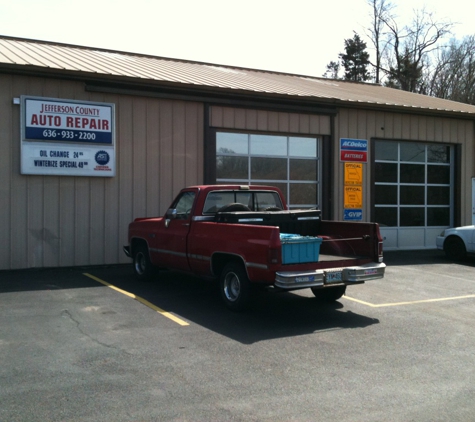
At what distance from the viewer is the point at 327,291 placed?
9234 millimetres

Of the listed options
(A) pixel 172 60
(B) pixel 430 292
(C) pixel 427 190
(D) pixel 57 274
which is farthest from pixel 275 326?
(A) pixel 172 60

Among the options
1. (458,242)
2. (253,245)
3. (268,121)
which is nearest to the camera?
(253,245)

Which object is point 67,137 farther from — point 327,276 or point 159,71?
point 327,276

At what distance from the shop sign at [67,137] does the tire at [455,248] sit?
8.79m

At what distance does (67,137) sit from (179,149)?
2.74 meters

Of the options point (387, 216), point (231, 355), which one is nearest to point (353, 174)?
point (387, 216)

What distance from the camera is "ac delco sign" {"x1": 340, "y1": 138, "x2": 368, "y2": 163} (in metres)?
16.5

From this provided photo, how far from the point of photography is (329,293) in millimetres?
9227

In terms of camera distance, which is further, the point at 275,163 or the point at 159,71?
the point at 275,163

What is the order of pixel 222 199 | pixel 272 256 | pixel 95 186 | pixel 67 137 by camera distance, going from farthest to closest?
pixel 95 186 → pixel 67 137 → pixel 222 199 → pixel 272 256

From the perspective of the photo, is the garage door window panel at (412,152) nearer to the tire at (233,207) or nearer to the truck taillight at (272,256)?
the tire at (233,207)

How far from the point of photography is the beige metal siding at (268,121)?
14688 mm

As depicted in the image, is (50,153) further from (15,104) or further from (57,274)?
(57,274)

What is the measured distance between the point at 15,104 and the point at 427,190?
12.7 meters
